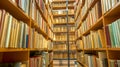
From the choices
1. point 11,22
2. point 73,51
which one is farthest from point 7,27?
point 73,51

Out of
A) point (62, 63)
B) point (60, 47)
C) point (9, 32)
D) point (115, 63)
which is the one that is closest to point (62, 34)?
point (60, 47)

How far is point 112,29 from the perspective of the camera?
132cm

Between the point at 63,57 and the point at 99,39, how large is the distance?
11.1ft

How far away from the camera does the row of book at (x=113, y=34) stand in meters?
1.22

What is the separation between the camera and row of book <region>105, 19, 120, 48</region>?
1.22 metres

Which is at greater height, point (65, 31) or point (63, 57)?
point (65, 31)

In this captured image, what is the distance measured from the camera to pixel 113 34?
1302 mm

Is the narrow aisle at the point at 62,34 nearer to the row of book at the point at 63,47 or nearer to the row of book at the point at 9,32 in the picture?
the row of book at the point at 63,47

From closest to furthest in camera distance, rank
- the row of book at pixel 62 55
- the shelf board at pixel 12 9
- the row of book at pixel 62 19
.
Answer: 1. the shelf board at pixel 12 9
2. the row of book at pixel 62 55
3. the row of book at pixel 62 19

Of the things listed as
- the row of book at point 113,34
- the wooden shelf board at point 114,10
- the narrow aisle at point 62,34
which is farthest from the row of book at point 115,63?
the narrow aisle at point 62,34

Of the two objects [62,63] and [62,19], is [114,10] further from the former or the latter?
[62,19]

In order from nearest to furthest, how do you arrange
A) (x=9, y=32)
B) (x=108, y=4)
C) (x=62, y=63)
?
(x=9, y=32) → (x=108, y=4) → (x=62, y=63)

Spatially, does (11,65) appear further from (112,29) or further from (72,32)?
(72,32)

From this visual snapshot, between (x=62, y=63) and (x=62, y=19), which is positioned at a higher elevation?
(x=62, y=19)
